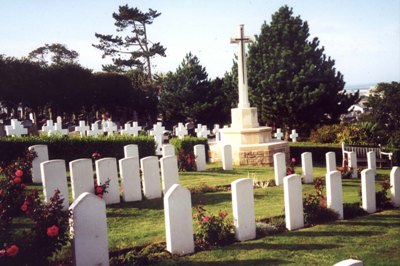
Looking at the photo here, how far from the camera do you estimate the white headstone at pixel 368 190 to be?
780 centimetres

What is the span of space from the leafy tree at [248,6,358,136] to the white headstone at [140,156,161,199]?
626 inches

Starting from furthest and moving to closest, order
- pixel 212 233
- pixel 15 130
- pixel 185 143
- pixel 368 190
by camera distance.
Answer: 1. pixel 15 130
2. pixel 185 143
3. pixel 368 190
4. pixel 212 233

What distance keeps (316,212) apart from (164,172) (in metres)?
3.43

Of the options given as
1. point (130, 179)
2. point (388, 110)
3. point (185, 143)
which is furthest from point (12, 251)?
point (388, 110)

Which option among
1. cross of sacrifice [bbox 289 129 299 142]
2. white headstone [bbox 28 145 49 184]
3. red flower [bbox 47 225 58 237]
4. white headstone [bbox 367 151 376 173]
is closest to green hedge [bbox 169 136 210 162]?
→ white headstone [bbox 28 145 49 184]

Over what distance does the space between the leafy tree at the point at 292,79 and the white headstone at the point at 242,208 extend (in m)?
17.7

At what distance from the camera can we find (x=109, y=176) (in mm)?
8109

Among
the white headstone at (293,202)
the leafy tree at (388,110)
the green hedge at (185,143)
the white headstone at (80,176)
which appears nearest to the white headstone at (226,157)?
the green hedge at (185,143)

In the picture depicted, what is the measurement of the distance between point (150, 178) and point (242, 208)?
308 centimetres

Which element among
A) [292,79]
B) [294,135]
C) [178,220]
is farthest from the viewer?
[292,79]

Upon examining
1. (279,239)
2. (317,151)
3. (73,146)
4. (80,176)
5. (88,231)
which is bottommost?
(279,239)

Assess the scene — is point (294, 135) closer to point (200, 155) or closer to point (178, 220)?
point (200, 155)

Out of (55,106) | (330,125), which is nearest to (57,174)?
(330,125)

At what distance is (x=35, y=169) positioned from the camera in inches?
383
